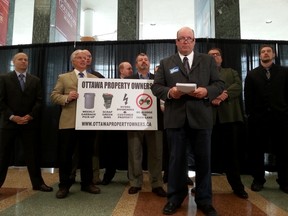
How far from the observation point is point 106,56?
466 centimetres

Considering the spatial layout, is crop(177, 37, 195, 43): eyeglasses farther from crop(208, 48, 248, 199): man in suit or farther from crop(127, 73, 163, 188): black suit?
crop(127, 73, 163, 188): black suit

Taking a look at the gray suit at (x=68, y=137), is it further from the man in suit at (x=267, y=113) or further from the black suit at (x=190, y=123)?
the man in suit at (x=267, y=113)

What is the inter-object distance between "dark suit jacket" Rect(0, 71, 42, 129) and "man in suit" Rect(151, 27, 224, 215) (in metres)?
1.61

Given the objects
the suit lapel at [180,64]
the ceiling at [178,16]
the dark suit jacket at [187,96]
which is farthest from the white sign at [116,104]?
the ceiling at [178,16]

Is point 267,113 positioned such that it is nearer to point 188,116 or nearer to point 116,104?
point 188,116

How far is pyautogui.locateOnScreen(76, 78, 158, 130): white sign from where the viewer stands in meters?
2.89

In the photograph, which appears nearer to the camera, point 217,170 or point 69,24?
point 217,170

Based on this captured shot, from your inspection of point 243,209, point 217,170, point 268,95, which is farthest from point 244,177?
point 243,209

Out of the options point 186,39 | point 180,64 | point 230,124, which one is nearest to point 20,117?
point 180,64

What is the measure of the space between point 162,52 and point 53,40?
214 cm

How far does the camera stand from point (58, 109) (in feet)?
15.1

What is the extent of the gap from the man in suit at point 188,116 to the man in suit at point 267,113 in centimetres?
111

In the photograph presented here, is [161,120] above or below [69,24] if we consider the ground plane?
below

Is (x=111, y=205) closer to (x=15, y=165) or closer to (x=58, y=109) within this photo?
(x=58, y=109)
